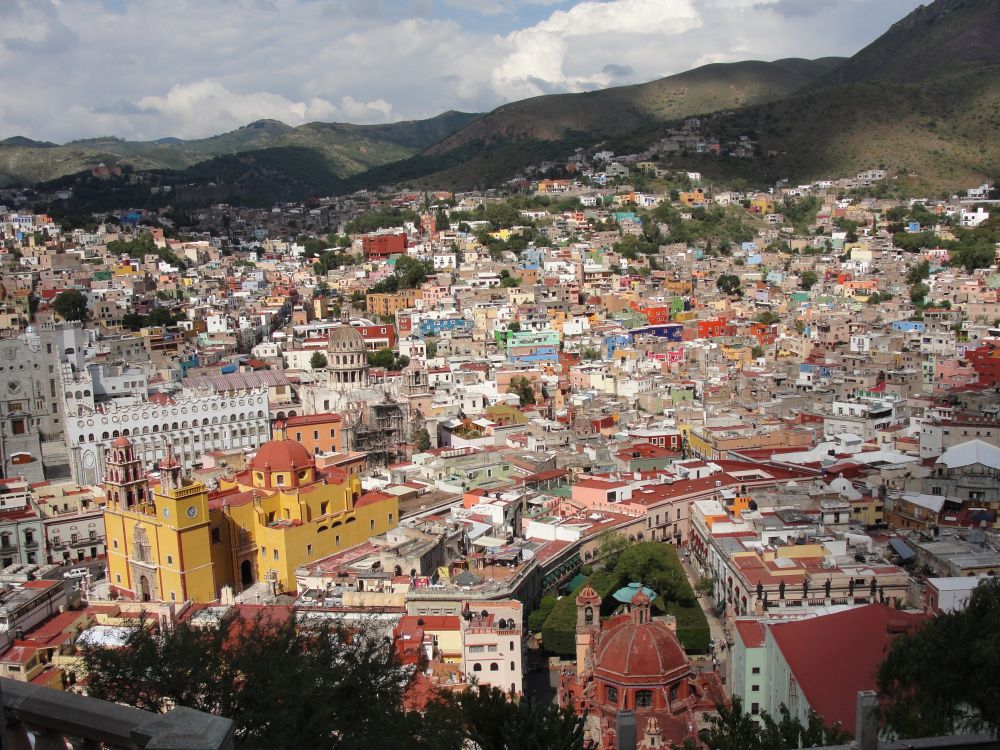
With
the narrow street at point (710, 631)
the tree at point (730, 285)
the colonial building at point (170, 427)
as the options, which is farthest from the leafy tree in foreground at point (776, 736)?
the tree at point (730, 285)

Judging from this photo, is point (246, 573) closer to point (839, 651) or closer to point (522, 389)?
point (839, 651)

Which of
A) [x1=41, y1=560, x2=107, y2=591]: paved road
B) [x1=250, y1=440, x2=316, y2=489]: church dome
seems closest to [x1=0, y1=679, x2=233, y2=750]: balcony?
[x1=250, y1=440, x2=316, y2=489]: church dome

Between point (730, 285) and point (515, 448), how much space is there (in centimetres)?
3028

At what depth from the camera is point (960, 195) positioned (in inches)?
2852

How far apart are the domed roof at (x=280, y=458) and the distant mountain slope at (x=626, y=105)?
9130cm

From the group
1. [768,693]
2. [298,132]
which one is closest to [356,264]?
[768,693]

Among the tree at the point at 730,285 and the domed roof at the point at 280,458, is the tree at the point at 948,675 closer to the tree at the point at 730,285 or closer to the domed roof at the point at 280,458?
the domed roof at the point at 280,458

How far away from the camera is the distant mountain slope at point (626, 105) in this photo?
113625mm

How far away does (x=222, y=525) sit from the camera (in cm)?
2034

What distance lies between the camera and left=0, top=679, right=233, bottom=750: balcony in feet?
10.3

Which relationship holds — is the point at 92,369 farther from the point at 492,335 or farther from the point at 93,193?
the point at 93,193

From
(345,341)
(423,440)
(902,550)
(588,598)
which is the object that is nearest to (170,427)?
(345,341)

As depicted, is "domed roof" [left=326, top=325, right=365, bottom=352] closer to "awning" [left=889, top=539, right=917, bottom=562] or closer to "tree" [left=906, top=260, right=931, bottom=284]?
"awning" [left=889, top=539, right=917, bottom=562]

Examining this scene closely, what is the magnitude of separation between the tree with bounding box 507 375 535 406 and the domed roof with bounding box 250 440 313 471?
48.1 ft
